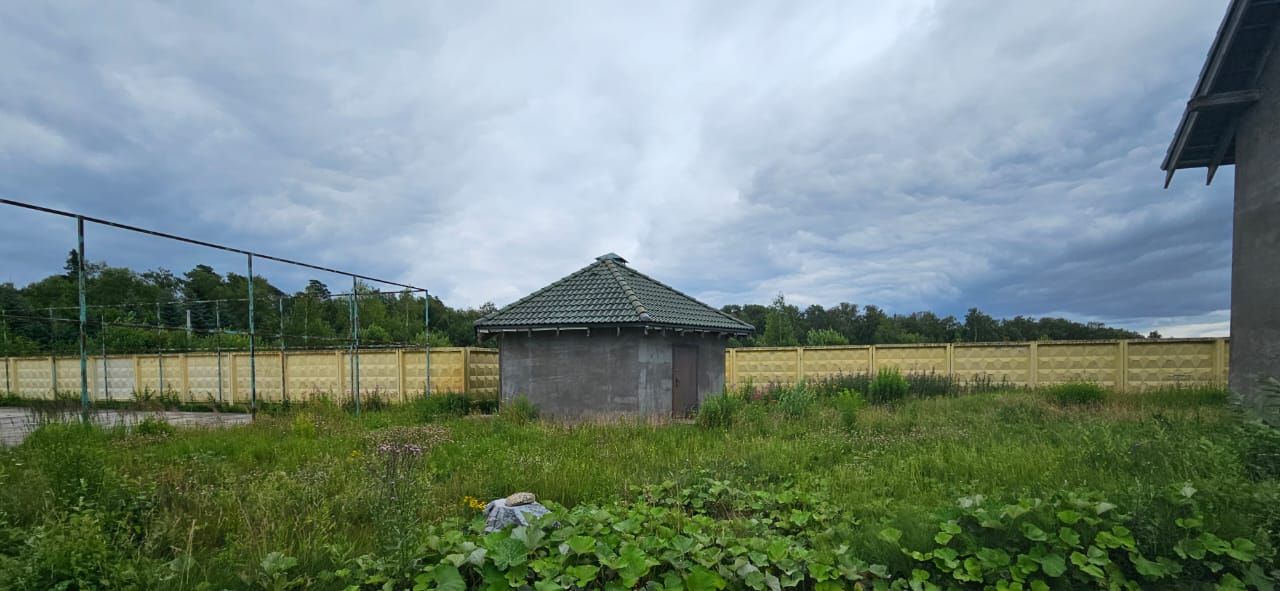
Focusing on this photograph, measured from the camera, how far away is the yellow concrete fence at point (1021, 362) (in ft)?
49.2

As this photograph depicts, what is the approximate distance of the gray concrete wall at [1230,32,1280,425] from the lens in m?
8.11

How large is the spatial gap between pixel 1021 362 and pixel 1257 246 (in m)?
9.25

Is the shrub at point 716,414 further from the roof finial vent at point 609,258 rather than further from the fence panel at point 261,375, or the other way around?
the fence panel at point 261,375

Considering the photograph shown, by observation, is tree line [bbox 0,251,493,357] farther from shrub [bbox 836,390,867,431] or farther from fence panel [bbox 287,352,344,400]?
shrub [bbox 836,390,867,431]

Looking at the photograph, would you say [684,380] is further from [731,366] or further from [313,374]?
[313,374]

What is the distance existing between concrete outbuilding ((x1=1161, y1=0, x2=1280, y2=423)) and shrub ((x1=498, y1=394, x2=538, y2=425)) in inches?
438

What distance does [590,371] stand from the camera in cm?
1276

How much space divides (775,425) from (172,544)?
297 inches

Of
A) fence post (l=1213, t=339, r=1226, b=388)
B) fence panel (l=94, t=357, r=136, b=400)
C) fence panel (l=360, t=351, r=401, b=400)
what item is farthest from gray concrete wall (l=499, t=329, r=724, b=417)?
fence panel (l=94, t=357, r=136, b=400)

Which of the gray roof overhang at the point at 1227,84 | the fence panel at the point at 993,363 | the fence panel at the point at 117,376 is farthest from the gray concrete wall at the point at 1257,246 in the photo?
the fence panel at the point at 117,376

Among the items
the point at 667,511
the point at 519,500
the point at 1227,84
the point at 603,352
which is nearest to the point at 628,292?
the point at 603,352

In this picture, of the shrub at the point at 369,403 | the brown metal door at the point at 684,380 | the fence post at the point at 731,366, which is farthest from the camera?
the fence post at the point at 731,366

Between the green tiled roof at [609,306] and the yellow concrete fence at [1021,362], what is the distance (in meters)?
3.00

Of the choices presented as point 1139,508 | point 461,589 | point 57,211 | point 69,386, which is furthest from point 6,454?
point 69,386
